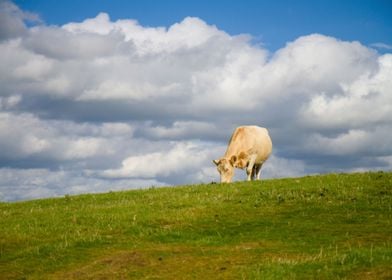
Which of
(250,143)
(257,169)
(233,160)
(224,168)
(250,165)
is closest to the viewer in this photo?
(224,168)

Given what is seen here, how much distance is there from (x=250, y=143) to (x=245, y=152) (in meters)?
0.95

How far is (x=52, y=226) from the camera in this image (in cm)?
2322

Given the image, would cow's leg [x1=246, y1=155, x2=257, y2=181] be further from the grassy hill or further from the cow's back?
the grassy hill

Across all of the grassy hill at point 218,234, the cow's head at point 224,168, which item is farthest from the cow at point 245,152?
the grassy hill at point 218,234

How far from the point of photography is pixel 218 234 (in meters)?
19.7

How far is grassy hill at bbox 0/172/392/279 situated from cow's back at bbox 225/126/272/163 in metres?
8.84

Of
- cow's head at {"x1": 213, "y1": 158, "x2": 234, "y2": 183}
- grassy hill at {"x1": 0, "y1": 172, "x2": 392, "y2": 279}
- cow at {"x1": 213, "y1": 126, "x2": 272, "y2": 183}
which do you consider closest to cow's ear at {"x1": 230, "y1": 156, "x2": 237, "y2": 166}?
cow at {"x1": 213, "y1": 126, "x2": 272, "y2": 183}

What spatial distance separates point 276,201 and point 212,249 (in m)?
8.47

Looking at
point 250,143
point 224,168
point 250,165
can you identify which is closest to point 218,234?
point 224,168

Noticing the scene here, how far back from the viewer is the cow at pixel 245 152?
123 feet

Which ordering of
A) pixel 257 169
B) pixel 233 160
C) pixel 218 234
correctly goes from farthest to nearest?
pixel 257 169
pixel 233 160
pixel 218 234

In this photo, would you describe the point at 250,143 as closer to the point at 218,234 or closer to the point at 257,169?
the point at 257,169

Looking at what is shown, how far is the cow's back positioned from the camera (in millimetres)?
40125

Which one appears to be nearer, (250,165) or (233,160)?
(233,160)
